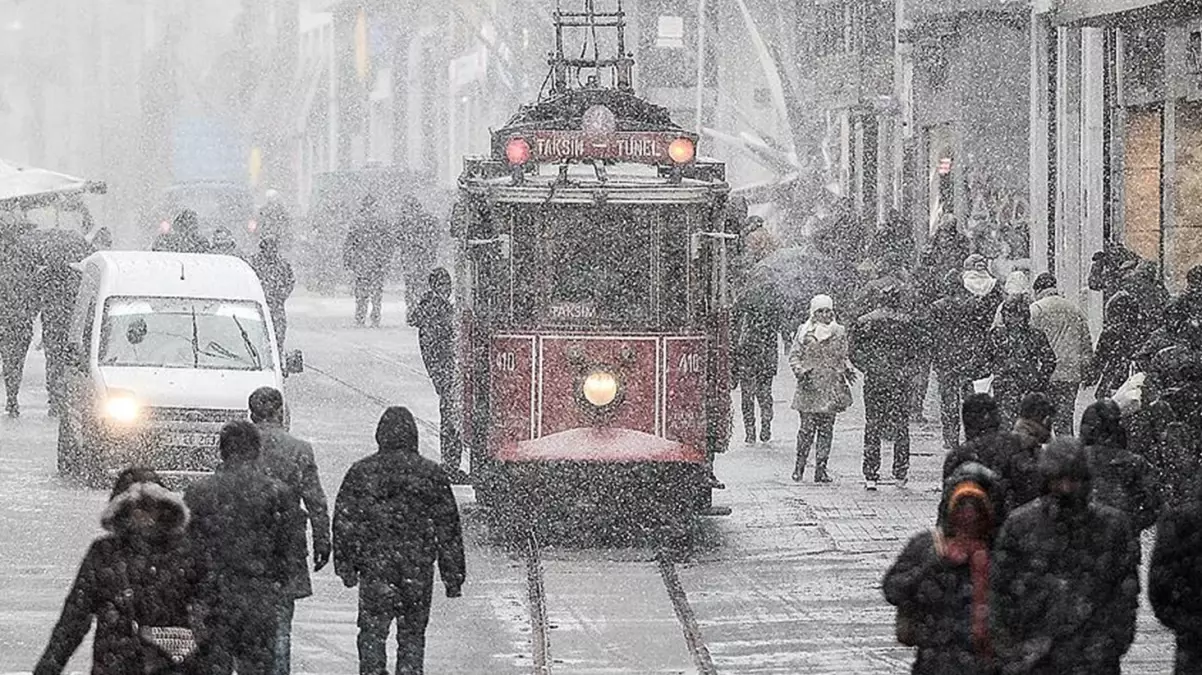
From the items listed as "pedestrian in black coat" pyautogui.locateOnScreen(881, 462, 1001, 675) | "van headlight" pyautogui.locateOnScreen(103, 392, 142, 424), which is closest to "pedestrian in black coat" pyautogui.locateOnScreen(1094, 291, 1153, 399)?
"van headlight" pyautogui.locateOnScreen(103, 392, 142, 424)

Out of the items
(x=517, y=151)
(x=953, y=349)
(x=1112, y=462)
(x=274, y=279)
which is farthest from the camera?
(x=274, y=279)

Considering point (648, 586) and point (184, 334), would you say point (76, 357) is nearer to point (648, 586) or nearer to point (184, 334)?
point (184, 334)

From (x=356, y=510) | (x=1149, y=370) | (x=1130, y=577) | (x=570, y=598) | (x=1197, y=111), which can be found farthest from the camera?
(x=1197, y=111)

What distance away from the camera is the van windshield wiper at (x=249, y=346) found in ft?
71.5

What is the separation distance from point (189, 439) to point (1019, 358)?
631 centimetres

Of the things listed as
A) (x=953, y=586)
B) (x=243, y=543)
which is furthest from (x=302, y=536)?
(x=953, y=586)

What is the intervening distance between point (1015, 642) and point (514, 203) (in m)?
9.27

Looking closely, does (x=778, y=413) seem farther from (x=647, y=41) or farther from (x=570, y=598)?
(x=647, y=41)

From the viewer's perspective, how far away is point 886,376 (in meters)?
22.0

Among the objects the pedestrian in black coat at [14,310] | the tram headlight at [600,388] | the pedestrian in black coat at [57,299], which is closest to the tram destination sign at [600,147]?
the tram headlight at [600,388]

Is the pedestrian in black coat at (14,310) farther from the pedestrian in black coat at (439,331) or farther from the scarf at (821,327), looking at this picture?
the scarf at (821,327)

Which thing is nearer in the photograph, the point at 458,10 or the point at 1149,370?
the point at 1149,370

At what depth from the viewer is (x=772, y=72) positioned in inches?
1877

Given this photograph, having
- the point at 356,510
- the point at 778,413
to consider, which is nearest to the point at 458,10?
the point at 778,413
